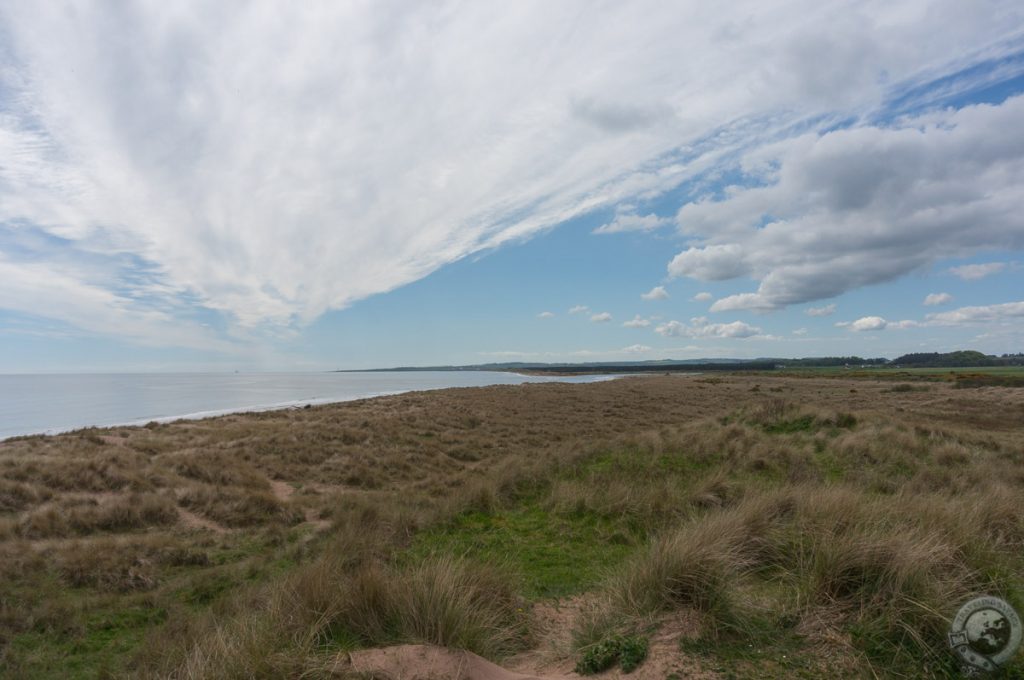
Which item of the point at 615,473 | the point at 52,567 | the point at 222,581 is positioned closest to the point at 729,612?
the point at 222,581

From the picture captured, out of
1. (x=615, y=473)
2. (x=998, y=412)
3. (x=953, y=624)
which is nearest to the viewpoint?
(x=953, y=624)

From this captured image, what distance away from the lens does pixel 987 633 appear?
3408 millimetres

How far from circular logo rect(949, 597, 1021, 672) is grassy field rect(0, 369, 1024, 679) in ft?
0.83

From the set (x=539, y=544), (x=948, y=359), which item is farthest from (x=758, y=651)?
(x=948, y=359)

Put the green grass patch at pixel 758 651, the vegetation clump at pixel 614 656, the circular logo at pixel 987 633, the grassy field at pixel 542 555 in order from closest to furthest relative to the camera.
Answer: the circular logo at pixel 987 633 → the green grass patch at pixel 758 651 → the vegetation clump at pixel 614 656 → the grassy field at pixel 542 555

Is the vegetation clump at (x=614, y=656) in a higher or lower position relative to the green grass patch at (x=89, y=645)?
higher

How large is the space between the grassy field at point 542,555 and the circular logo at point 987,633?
25cm

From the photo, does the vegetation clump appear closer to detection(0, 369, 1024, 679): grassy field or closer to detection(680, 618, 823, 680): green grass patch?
detection(0, 369, 1024, 679): grassy field

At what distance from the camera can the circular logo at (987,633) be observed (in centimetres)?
333

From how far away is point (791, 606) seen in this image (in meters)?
4.52

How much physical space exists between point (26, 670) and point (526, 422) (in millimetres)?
29426

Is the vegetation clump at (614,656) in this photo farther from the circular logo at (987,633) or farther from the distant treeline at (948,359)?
the distant treeline at (948,359)

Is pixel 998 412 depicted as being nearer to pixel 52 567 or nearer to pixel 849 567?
pixel 849 567

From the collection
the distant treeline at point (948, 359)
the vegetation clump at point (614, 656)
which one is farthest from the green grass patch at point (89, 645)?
the distant treeline at point (948, 359)
